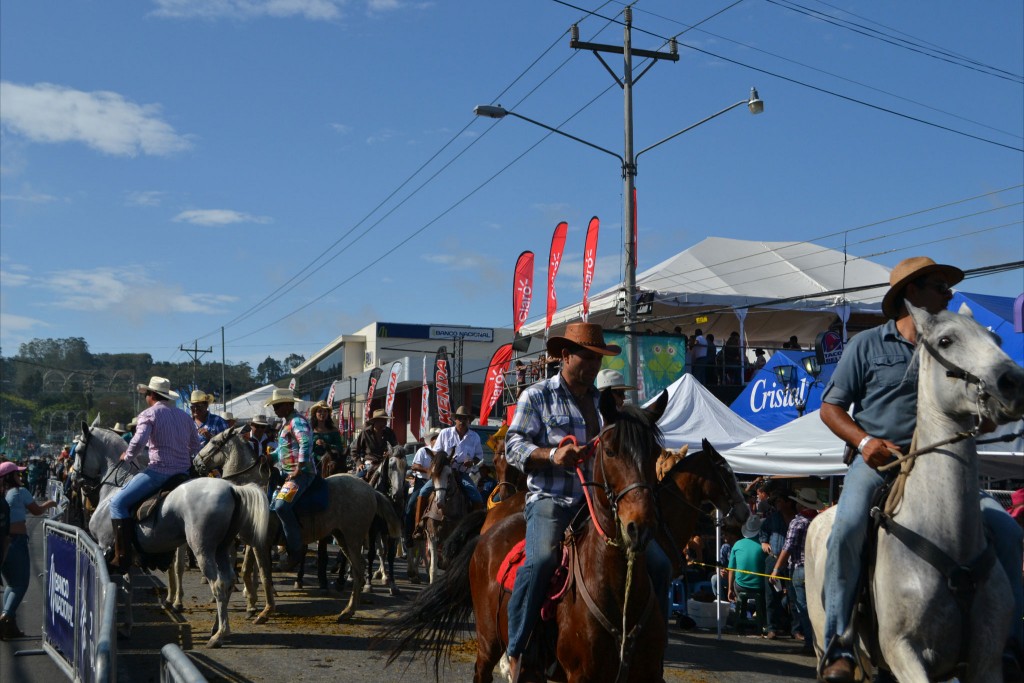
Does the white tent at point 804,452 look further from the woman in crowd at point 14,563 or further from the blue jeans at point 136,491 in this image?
the woman in crowd at point 14,563

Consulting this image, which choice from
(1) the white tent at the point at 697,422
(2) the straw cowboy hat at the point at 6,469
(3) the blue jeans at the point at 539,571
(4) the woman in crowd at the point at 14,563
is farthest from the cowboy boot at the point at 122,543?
(1) the white tent at the point at 697,422

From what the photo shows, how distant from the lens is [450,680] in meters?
8.95

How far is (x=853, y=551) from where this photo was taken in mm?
4781

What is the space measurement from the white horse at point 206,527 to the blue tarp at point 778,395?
1076 centimetres

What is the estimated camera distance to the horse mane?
4863mm

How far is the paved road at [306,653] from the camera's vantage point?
905 cm

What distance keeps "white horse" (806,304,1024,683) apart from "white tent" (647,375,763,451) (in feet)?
32.2

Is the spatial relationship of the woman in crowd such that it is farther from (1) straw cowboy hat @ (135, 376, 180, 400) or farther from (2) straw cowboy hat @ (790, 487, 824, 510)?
(2) straw cowboy hat @ (790, 487, 824, 510)

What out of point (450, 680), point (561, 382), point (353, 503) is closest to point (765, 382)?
point (353, 503)

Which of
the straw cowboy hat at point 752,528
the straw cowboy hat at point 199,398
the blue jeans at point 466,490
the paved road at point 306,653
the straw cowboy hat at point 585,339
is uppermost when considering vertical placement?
the straw cowboy hat at point 585,339

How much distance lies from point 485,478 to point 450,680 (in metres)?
9.26

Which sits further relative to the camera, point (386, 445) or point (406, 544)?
point (386, 445)

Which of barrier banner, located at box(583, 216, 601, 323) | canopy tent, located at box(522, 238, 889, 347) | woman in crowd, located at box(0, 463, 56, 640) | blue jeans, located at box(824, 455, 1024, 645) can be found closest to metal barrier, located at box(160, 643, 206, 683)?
blue jeans, located at box(824, 455, 1024, 645)

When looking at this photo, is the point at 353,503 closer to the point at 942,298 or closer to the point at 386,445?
the point at 386,445
